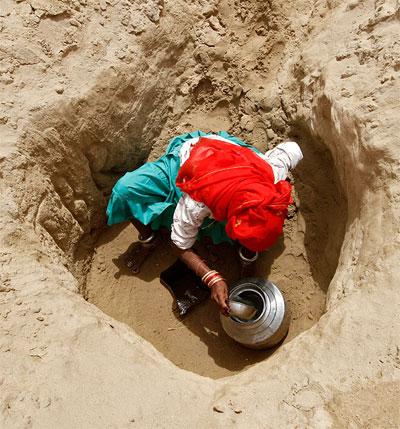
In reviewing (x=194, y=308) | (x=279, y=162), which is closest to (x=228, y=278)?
(x=194, y=308)

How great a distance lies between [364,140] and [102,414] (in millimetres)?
1165

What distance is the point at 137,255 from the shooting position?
208 centimetres

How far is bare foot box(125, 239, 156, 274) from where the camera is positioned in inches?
81.0

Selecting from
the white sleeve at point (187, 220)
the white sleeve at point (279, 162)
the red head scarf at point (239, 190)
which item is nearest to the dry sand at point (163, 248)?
the white sleeve at point (279, 162)

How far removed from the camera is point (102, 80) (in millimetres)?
1777

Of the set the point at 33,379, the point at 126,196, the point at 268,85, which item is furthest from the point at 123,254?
the point at 268,85

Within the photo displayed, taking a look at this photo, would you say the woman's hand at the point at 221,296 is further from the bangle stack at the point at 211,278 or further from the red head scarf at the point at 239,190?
the red head scarf at the point at 239,190

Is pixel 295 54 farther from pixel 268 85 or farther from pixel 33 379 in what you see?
pixel 33 379

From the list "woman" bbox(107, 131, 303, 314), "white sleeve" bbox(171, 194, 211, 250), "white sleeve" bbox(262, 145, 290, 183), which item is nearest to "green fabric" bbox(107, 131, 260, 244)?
"woman" bbox(107, 131, 303, 314)

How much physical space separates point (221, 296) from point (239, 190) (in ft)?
1.48

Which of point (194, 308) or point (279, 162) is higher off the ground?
point (279, 162)

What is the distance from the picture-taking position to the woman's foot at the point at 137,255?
6.75 ft

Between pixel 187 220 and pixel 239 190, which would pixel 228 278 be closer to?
pixel 187 220

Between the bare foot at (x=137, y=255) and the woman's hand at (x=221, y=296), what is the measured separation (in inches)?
20.2
